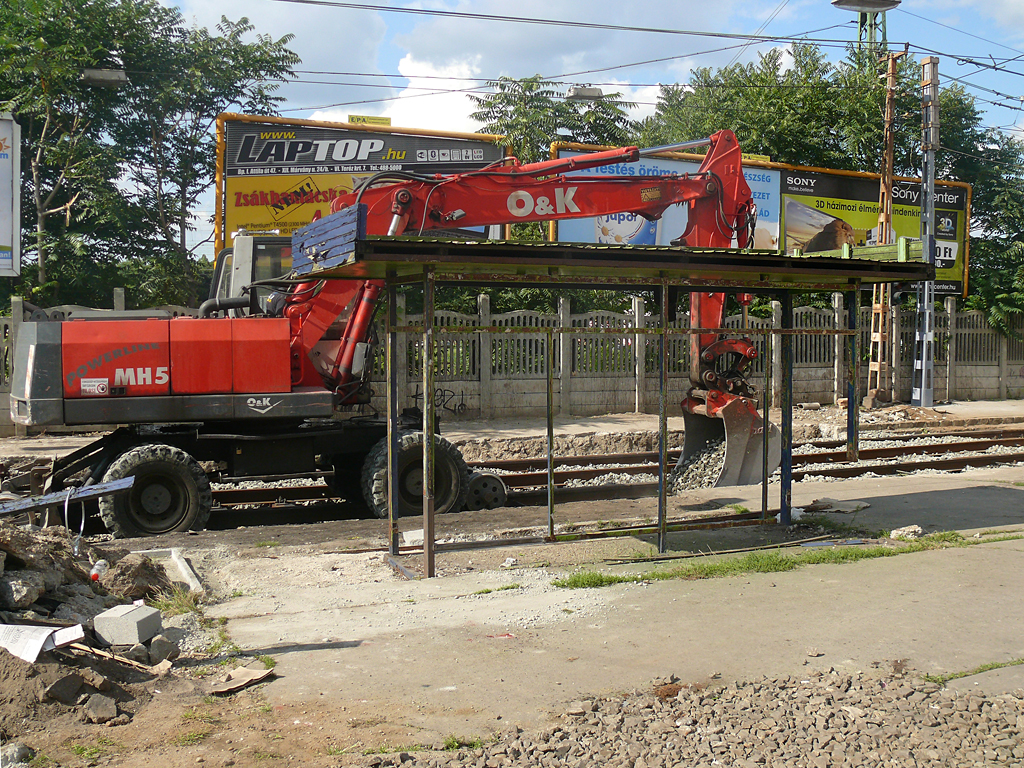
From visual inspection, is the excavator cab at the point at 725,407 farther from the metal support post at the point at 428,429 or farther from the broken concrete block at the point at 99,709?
the broken concrete block at the point at 99,709

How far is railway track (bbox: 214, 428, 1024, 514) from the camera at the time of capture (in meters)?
11.2

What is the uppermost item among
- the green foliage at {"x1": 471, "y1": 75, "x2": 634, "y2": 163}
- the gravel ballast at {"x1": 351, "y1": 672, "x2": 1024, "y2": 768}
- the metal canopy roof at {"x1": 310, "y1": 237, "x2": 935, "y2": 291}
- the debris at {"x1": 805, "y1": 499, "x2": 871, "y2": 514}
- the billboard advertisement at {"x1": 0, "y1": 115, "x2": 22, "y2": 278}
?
the green foliage at {"x1": 471, "y1": 75, "x2": 634, "y2": 163}

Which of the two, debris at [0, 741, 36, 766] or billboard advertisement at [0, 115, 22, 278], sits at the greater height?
billboard advertisement at [0, 115, 22, 278]

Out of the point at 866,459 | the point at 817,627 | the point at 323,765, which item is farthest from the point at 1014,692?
the point at 866,459

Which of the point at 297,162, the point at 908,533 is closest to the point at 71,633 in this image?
the point at 908,533

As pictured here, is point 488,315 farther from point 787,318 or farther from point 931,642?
point 931,642

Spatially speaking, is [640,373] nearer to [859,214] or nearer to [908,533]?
[859,214]

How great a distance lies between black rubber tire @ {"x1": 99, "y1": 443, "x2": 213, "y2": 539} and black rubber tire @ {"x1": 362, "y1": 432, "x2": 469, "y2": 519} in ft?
5.62

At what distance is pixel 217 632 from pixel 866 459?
1128cm

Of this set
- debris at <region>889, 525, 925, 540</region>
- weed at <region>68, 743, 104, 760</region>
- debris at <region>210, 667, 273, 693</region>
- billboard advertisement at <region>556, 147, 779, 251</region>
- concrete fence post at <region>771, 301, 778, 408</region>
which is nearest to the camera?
weed at <region>68, 743, 104, 760</region>

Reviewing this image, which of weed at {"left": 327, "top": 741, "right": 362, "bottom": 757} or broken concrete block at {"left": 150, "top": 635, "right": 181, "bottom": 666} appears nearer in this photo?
weed at {"left": 327, "top": 741, "right": 362, "bottom": 757}

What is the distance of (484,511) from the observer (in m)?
10.2

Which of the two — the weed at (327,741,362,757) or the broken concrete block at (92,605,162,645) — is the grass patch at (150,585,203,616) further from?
the weed at (327,741,362,757)

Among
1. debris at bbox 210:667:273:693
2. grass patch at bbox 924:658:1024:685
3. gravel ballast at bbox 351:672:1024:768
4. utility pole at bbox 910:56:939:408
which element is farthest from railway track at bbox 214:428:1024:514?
grass patch at bbox 924:658:1024:685
